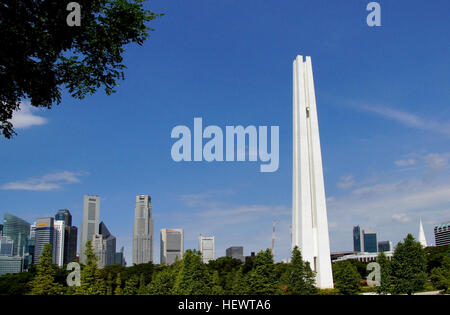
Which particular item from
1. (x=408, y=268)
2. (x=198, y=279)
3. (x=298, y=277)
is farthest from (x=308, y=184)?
(x=198, y=279)

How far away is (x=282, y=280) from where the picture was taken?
51906mm

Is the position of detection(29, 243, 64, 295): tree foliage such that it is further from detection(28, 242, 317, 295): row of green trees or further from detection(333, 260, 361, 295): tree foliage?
detection(333, 260, 361, 295): tree foliage

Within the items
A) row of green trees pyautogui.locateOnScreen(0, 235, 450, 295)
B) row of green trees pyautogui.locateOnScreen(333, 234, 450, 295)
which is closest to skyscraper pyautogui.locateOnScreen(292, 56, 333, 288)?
row of green trees pyautogui.locateOnScreen(0, 235, 450, 295)

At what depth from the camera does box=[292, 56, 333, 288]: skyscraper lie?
62188mm

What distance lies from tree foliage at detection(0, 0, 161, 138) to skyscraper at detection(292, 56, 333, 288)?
45.7 metres

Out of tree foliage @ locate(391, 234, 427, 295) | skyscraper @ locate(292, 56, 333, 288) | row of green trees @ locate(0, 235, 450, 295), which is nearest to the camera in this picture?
row of green trees @ locate(0, 235, 450, 295)

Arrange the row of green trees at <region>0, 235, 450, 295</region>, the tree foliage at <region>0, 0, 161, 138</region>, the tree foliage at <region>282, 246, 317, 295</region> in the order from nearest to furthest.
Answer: the tree foliage at <region>0, 0, 161, 138</region> < the row of green trees at <region>0, 235, 450, 295</region> < the tree foliage at <region>282, 246, 317, 295</region>

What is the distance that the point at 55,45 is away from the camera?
20.0 metres

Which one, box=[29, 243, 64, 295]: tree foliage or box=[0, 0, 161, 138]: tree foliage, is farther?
box=[29, 243, 64, 295]: tree foliage

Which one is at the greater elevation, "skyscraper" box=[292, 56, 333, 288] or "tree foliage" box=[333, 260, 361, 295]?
"skyscraper" box=[292, 56, 333, 288]

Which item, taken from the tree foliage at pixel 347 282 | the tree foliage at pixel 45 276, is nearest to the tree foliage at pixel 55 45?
the tree foliage at pixel 45 276
